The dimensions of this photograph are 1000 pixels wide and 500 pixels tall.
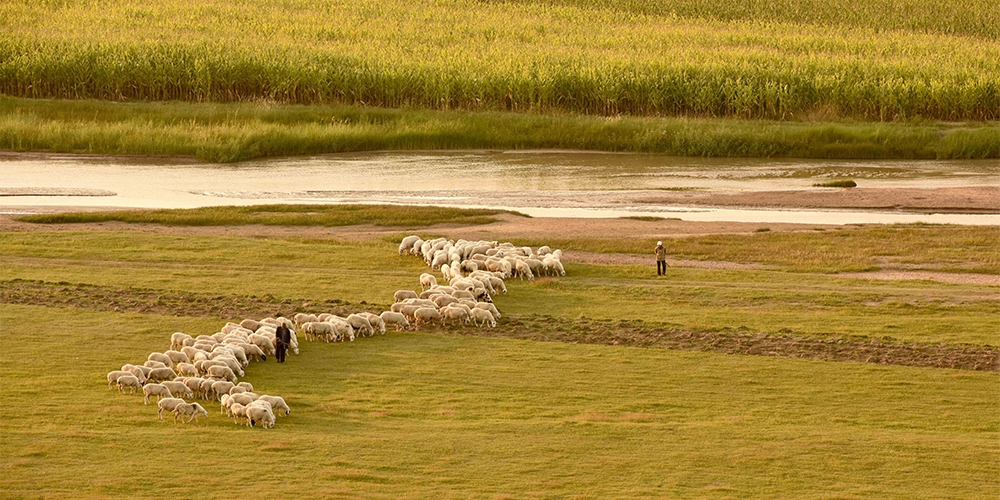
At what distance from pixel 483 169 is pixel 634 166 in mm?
6866

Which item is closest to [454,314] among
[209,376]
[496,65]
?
[209,376]

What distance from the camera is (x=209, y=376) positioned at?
21094 millimetres

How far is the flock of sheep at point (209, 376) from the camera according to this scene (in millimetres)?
19672

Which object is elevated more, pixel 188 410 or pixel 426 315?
pixel 426 315

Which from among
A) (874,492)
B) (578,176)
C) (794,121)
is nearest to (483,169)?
(578,176)

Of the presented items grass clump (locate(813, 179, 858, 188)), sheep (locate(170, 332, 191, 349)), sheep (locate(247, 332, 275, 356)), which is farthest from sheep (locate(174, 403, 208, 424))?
grass clump (locate(813, 179, 858, 188))

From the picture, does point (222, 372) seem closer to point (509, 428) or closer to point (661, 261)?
point (509, 428)

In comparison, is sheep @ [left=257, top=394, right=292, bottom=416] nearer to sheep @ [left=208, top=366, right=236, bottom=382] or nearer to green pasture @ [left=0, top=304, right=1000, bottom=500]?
green pasture @ [left=0, top=304, right=1000, bottom=500]

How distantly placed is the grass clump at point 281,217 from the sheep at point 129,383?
20.1 meters

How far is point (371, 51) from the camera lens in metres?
71.6

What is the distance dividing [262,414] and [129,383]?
129 inches

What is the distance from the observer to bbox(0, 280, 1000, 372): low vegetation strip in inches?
965

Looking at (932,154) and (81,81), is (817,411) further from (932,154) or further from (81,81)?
(81,81)

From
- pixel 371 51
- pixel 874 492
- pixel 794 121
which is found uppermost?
pixel 371 51
